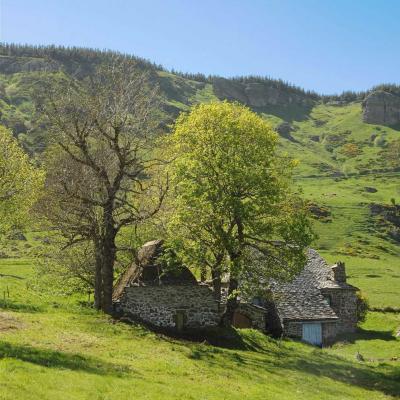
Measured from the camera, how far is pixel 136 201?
43562 millimetres

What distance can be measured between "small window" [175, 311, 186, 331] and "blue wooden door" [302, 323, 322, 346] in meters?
18.4

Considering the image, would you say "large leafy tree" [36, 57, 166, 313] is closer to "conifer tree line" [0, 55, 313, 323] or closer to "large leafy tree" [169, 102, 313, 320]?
"conifer tree line" [0, 55, 313, 323]

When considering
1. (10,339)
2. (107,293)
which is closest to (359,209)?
(107,293)

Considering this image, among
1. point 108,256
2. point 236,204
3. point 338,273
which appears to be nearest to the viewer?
point 236,204

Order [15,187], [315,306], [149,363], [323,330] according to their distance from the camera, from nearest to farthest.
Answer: [149,363] < [15,187] < [323,330] < [315,306]

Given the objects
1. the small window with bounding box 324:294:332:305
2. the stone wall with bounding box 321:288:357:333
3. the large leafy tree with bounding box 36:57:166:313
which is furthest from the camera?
the small window with bounding box 324:294:332:305

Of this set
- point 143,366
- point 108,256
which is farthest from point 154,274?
point 143,366

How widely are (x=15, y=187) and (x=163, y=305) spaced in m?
16.4

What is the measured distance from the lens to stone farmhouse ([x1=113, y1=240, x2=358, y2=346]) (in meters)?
34.8

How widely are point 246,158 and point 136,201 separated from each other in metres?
13.4

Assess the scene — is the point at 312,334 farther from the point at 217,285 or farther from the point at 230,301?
the point at 230,301

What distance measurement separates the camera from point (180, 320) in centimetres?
3512

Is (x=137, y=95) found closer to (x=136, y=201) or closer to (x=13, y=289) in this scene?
(x=136, y=201)

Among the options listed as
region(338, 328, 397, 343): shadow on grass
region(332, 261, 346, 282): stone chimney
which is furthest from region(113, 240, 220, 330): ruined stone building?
region(332, 261, 346, 282): stone chimney
